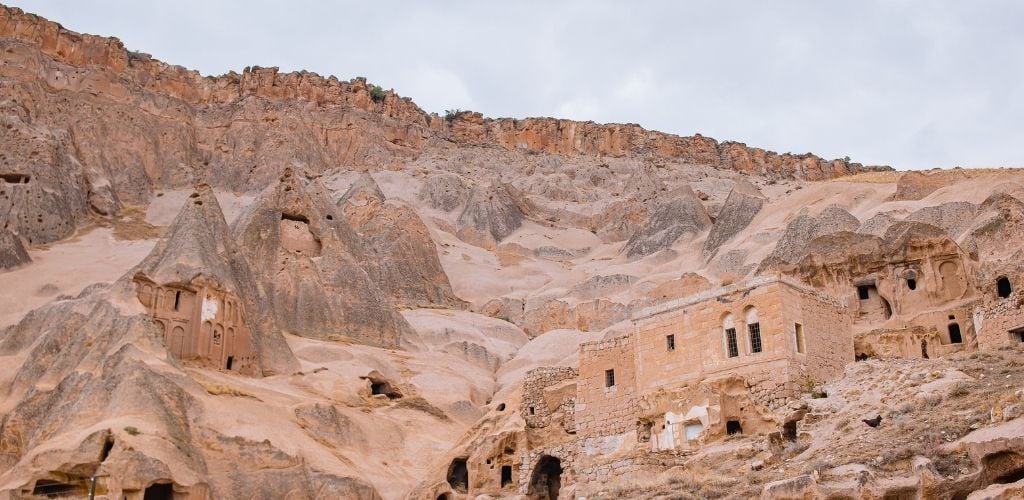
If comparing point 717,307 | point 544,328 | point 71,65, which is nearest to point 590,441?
point 717,307

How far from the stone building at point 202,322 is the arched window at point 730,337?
26153 mm

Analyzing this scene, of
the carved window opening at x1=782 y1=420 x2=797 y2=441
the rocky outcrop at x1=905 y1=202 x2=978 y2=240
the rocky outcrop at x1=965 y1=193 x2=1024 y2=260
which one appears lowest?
the carved window opening at x1=782 y1=420 x2=797 y2=441

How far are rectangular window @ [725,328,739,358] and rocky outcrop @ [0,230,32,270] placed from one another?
52.5 meters

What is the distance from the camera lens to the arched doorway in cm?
3425

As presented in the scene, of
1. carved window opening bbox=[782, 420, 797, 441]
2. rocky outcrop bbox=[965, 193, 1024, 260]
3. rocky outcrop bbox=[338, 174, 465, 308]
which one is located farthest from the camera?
rocky outcrop bbox=[338, 174, 465, 308]

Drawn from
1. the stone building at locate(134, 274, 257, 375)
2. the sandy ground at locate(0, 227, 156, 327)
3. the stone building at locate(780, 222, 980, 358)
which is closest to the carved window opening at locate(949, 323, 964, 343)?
the stone building at locate(780, 222, 980, 358)

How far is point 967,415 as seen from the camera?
19750 millimetres

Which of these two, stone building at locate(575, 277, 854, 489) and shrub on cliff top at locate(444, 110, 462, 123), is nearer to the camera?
stone building at locate(575, 277, 854, 489)

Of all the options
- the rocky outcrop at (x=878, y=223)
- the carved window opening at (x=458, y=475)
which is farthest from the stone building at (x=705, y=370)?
the rocky outcrop at (x=878, y=223)

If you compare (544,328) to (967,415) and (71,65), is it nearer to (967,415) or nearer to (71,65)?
(967,415)

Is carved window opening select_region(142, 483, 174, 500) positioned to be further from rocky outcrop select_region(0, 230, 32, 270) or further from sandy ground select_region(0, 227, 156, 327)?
rocky outcrop select_region(0, 230, 32, 270)

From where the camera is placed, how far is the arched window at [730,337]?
30266 millimetres

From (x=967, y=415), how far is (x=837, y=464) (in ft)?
9.77

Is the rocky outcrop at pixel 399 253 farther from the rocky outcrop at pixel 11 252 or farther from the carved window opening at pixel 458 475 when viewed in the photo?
the carved window opening at pixel 458 475
